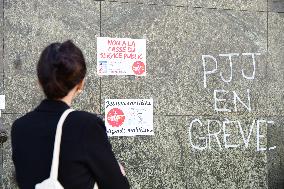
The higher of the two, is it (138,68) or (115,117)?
(138,68)

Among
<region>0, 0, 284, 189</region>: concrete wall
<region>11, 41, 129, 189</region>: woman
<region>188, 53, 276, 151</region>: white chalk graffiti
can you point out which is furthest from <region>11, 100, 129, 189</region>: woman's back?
<region>188, 53, 276, 151</region>: white chalk graffiti

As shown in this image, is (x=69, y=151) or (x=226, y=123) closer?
(x=69, y=151)

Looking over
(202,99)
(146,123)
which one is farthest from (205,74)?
(146,123)

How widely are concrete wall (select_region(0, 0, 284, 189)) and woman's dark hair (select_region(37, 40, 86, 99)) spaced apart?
3112 mm

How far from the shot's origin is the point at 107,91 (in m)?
5.98

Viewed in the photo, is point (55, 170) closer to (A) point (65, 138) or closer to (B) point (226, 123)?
(A) point (65, 138)

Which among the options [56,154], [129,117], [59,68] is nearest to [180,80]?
[129,117]

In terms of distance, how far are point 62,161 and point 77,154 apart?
67mm

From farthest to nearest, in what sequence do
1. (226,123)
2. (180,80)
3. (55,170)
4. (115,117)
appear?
(226,123) < (180,80) < (115,117) < (55,170)

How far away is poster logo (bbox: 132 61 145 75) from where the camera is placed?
20.0ft

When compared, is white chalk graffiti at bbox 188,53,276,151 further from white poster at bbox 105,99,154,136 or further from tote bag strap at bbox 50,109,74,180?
tote bag strap at bbox 50,109,74,180

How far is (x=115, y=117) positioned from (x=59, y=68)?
3.42m

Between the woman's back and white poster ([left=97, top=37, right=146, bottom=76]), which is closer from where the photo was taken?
the woman's back

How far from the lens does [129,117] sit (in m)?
6.07
